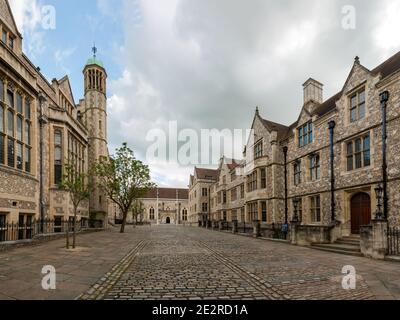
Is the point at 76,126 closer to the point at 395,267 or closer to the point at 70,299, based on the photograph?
the point at 70,299

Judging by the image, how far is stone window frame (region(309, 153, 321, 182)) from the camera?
19.2 m

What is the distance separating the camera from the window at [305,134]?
66.9ft

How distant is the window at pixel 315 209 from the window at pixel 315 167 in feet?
4.82

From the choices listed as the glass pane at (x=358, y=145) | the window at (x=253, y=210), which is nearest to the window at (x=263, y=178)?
the window at (x=253, y=210)

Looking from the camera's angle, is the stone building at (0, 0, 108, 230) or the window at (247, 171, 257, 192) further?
the window at (247, 171, 257, 192)

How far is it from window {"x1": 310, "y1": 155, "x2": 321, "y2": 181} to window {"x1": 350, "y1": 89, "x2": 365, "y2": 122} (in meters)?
4.06

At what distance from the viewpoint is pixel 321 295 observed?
5.50 metres

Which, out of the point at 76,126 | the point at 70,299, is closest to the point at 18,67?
the point at 76,126

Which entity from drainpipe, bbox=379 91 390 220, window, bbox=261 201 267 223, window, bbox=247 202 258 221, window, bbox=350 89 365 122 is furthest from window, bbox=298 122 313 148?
window, bbox=247 202 258 221

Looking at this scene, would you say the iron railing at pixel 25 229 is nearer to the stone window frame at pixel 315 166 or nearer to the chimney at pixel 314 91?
the stone window frame at pixel 315 166

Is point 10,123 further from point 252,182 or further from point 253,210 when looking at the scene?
point 253,210

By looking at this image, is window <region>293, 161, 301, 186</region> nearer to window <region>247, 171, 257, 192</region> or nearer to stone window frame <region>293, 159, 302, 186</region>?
stone window frame <region>293, 159, 302, 186</region>
